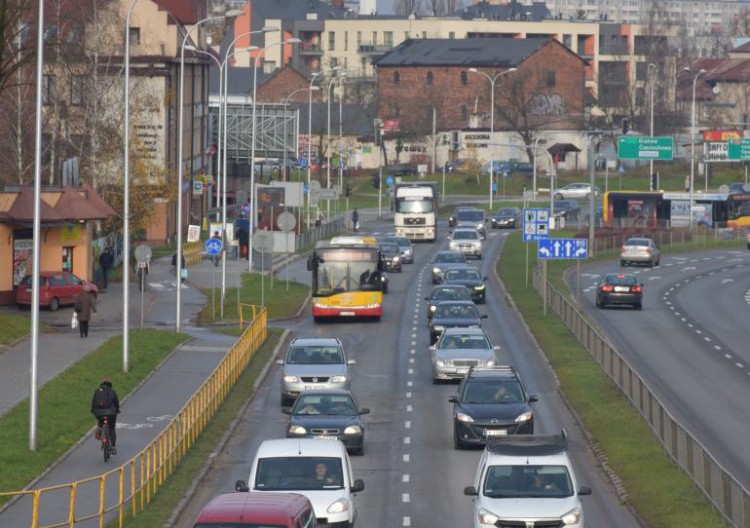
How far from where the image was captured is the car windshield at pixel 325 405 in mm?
29977

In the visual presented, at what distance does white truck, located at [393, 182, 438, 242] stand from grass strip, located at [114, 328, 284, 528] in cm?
4532

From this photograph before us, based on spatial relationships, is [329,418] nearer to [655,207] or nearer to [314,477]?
[314,477]

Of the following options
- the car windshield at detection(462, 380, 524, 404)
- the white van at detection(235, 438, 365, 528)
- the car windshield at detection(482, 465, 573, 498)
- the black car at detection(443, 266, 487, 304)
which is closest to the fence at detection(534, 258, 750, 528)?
the car windshield at detection(482, 465, 573, 498)

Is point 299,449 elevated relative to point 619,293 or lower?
lower

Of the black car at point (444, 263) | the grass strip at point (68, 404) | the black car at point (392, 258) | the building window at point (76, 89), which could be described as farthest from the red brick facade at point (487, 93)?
the grass strip at point (68, 404)

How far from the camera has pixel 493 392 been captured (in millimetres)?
31234

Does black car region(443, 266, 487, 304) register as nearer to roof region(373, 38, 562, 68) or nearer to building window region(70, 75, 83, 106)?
building window region(70, 75, 83, 106)

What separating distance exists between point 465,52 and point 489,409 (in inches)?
4955

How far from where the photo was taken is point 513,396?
3116 cm

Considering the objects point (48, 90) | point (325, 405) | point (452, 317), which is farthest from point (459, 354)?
point (48, 90)

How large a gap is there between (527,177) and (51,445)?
106 m

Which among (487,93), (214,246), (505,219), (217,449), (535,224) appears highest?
(487,93)

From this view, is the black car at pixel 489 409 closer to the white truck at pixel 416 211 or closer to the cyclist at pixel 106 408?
the cyclist at pixel 106 408

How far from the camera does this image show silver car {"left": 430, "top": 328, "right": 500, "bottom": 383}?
3921 centimetres
